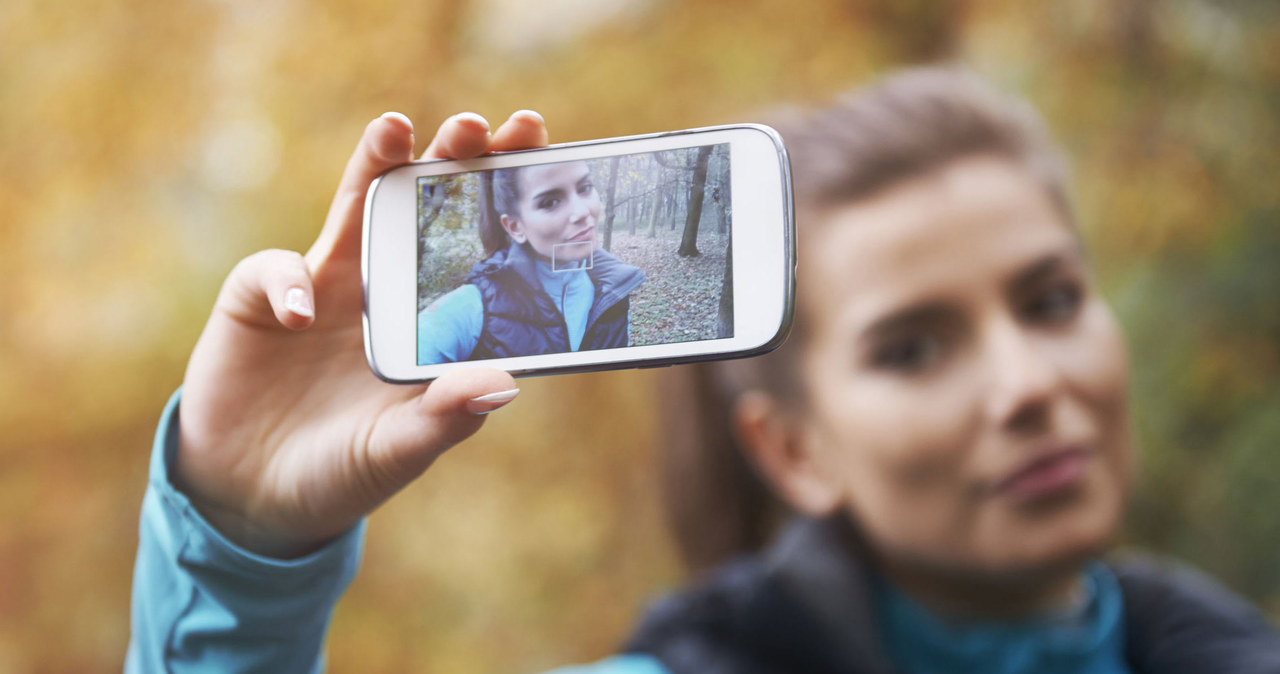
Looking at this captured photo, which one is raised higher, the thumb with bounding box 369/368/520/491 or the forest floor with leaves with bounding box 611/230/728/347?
the forest floor with leaves with bounding box 611/230/728/347

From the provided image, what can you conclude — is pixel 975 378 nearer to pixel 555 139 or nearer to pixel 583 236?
pixel 583 236

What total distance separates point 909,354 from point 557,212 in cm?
53

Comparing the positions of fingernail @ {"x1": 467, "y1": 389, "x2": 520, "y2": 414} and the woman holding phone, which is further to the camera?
the woman holding phone

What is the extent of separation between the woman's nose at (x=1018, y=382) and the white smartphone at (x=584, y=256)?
453 millimetres

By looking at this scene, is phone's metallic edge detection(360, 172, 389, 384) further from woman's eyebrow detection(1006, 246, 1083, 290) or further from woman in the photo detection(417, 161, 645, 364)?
woman's eyebrow detection(1006, 246, 1083, 290)

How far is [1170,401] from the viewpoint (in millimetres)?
1896

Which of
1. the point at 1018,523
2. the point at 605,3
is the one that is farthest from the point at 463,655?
the point at 605,3

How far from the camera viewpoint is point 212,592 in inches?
27.6

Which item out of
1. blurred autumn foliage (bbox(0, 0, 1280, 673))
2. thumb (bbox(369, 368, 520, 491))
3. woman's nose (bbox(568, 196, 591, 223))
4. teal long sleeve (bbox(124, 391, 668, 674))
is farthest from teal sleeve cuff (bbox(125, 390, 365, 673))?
blurred autumn foliage (bbox(0, 0, 1280, 673))

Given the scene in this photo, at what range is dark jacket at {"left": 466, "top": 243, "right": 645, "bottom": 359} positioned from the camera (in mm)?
648

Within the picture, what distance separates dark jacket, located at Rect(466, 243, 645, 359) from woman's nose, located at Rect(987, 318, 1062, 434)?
1.70 feet

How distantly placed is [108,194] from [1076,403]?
1808mm

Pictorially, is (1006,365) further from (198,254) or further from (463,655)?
(198,254)

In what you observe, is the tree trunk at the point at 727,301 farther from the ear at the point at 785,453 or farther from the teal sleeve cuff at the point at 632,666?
the teal sleeve cuff at the point at 632,666
